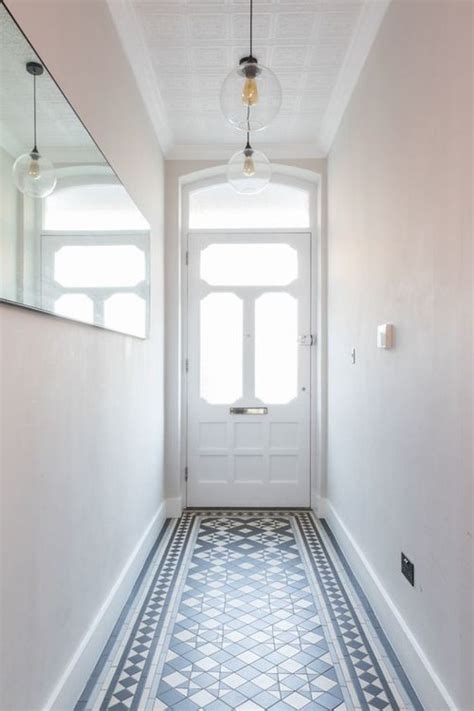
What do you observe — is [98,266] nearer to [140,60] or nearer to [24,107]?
[24,107]

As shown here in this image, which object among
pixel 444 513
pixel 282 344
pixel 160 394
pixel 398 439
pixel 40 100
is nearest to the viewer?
pixel 40 100

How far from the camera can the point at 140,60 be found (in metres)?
2.68

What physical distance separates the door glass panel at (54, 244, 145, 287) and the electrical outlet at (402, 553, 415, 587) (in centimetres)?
163

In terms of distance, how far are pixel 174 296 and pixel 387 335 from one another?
2032mm

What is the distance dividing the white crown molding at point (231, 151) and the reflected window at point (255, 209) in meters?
0.24

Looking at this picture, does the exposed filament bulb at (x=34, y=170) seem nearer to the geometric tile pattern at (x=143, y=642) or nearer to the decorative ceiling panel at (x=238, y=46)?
the decorative ceiling panel at (x=238, y=46)

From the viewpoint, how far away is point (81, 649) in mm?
1774

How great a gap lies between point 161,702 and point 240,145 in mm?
3491

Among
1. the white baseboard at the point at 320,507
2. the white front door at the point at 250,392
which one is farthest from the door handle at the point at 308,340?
the white baseboard at the point at 320,507

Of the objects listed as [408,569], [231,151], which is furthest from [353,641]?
[231,151]

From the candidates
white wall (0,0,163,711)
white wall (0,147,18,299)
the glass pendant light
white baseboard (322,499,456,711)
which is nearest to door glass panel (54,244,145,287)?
white wall (0,0,163,711)

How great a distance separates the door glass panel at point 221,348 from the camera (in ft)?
12.9

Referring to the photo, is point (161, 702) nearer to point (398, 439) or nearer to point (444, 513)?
point (444, 513)

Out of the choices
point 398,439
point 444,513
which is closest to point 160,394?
point 398,439
